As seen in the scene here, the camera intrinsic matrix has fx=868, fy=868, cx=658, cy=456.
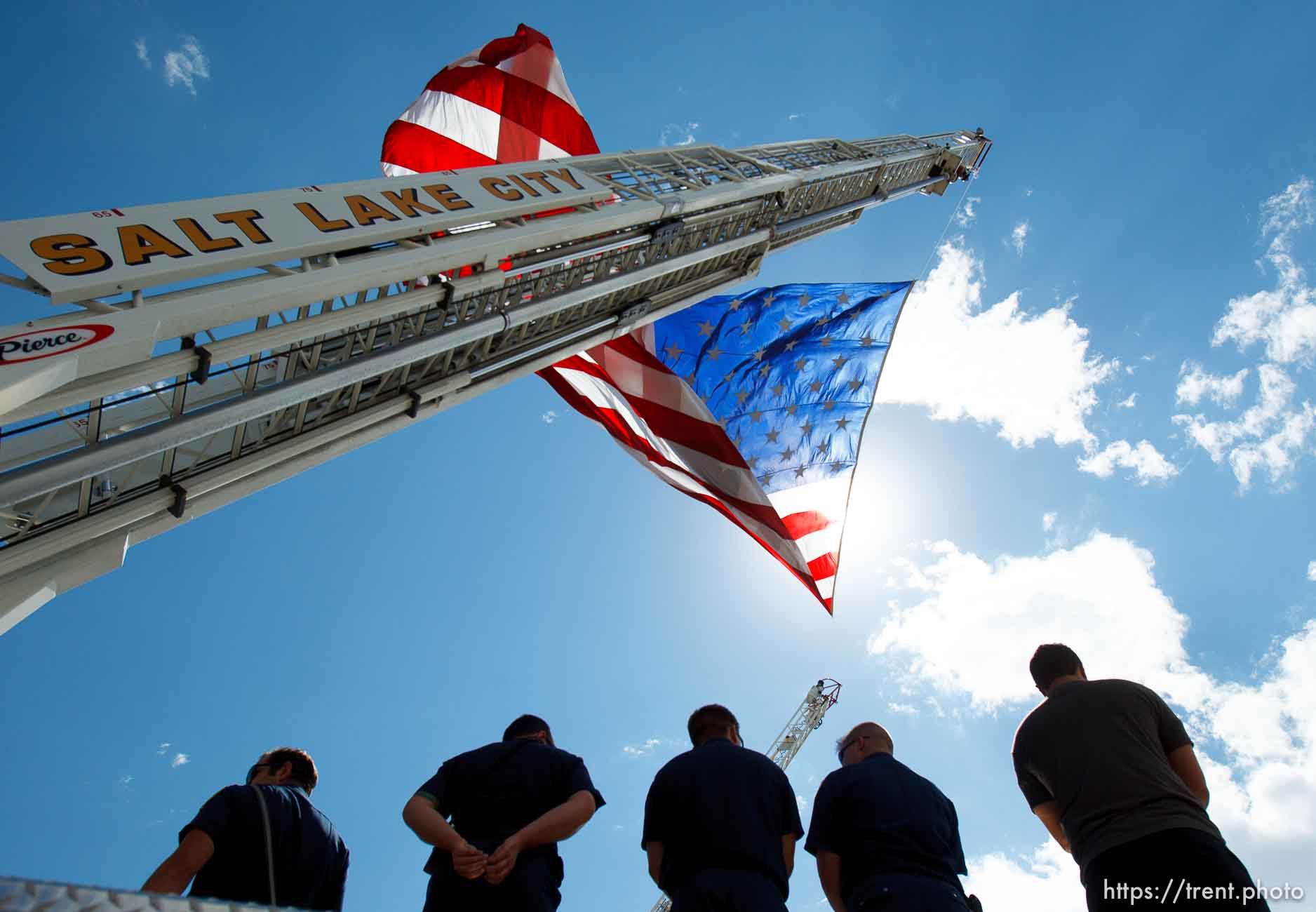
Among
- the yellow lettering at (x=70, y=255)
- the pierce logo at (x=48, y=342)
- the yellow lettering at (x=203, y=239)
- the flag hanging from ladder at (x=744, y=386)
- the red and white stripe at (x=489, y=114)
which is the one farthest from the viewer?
the flag hanging from ladder at (x=744, y=386)

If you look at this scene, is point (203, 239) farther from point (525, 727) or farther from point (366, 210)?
point (525, 727)

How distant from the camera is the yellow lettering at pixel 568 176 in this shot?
617cm

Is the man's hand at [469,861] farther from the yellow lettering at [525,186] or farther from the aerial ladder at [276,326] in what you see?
the yellow lettering at [525,186]

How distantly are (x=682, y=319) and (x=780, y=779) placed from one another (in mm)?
7229

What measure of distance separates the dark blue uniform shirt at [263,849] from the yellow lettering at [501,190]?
140 inches

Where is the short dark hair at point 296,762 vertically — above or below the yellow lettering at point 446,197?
below

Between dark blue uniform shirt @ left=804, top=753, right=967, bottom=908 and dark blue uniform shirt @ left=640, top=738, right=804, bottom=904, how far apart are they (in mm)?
186

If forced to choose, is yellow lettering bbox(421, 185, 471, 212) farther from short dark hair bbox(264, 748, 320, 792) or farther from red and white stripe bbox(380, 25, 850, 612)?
red and white stripe bbox(380, 25, 850, 612)

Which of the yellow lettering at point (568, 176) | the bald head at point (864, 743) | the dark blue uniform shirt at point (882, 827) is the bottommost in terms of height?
the dark blue uniform shirt at point (882, 827)

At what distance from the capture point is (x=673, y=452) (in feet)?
33.7

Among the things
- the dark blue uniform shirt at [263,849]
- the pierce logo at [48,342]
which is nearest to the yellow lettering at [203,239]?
the pierce logo at [48,342]

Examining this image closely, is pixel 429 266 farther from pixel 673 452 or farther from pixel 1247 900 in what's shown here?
pixel 673 452

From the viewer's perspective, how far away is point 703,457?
10172mm

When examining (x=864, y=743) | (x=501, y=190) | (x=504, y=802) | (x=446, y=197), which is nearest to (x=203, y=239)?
(x=446, y=197)
